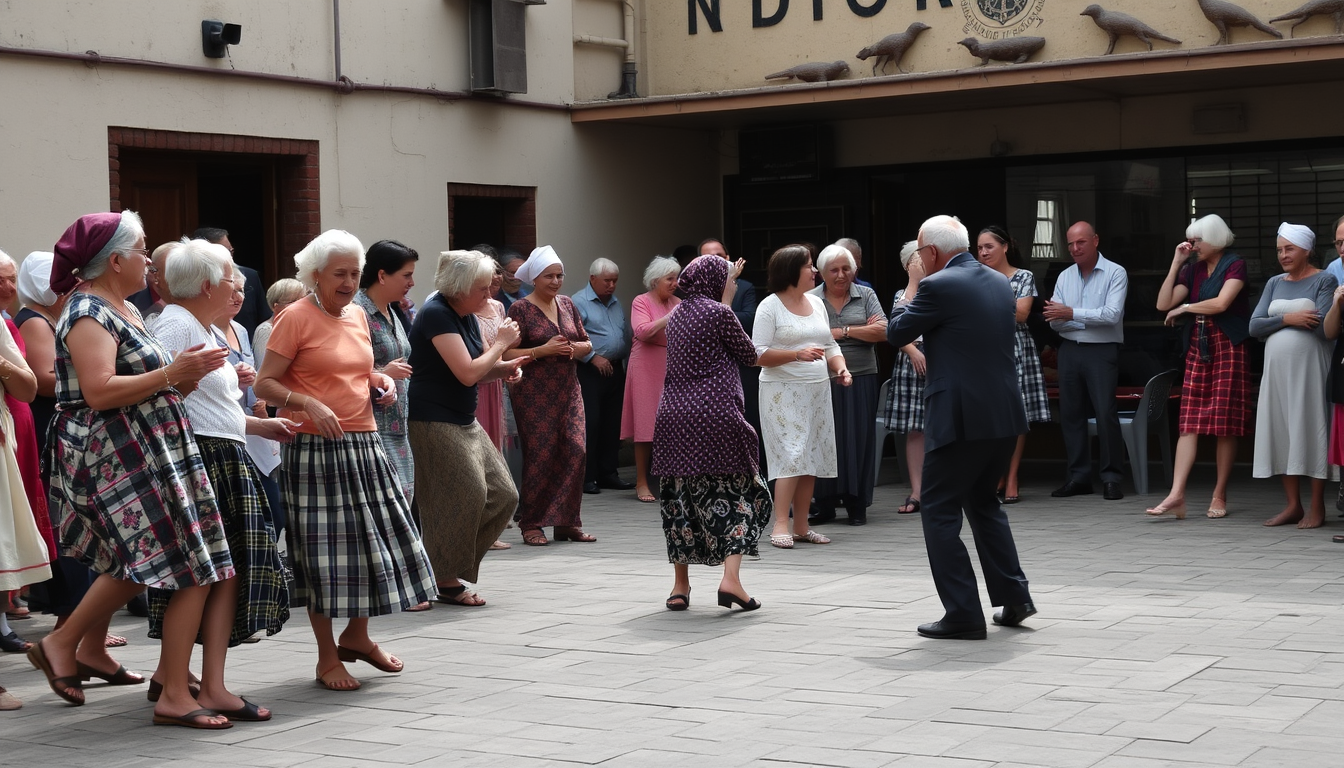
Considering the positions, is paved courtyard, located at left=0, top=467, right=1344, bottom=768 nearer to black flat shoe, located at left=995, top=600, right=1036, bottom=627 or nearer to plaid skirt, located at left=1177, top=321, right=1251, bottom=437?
black flat shoe, located at left=995, top=600, right=1036, bottom=627

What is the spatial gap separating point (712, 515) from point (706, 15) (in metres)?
8.33

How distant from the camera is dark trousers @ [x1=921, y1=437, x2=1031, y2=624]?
22.5 feet

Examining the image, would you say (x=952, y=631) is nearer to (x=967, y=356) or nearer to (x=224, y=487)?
Answer: (x=967, y=356)

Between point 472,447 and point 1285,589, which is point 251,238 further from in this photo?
point 1285,589

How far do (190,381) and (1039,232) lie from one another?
10355mm

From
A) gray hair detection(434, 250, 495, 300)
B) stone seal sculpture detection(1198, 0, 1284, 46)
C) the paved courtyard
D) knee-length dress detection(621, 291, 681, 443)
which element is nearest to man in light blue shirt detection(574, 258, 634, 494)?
knee-length dress detection(621, 291, 681, 443)

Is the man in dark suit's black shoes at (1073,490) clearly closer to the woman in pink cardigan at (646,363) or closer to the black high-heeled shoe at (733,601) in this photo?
the woman in pink cardigan at (646,363)

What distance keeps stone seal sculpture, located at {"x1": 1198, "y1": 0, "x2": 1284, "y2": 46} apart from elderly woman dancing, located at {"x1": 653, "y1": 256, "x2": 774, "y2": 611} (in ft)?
20.9

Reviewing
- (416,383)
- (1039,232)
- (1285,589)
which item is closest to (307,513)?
(416,383)

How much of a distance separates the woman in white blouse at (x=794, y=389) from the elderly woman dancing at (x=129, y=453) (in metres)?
4.56

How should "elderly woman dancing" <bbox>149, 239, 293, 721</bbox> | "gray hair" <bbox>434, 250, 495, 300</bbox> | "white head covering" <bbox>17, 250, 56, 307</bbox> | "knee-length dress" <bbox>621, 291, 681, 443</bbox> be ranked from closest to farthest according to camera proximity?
"elderly woman dancing" <bbox>149, 239, 293, 721</bbox>, "white head covering" <bbox>17, 250, 56, 307</bbox>, "gray hair" <bbox>434, 250, 495, 300</bbox>, "knee-length dress" <bbox>621, 291, 681, 443</bbox>

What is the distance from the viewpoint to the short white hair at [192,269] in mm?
5863

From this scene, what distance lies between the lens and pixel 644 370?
12.9 metres

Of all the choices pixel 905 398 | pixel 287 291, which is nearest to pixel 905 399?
pixel 905 398
